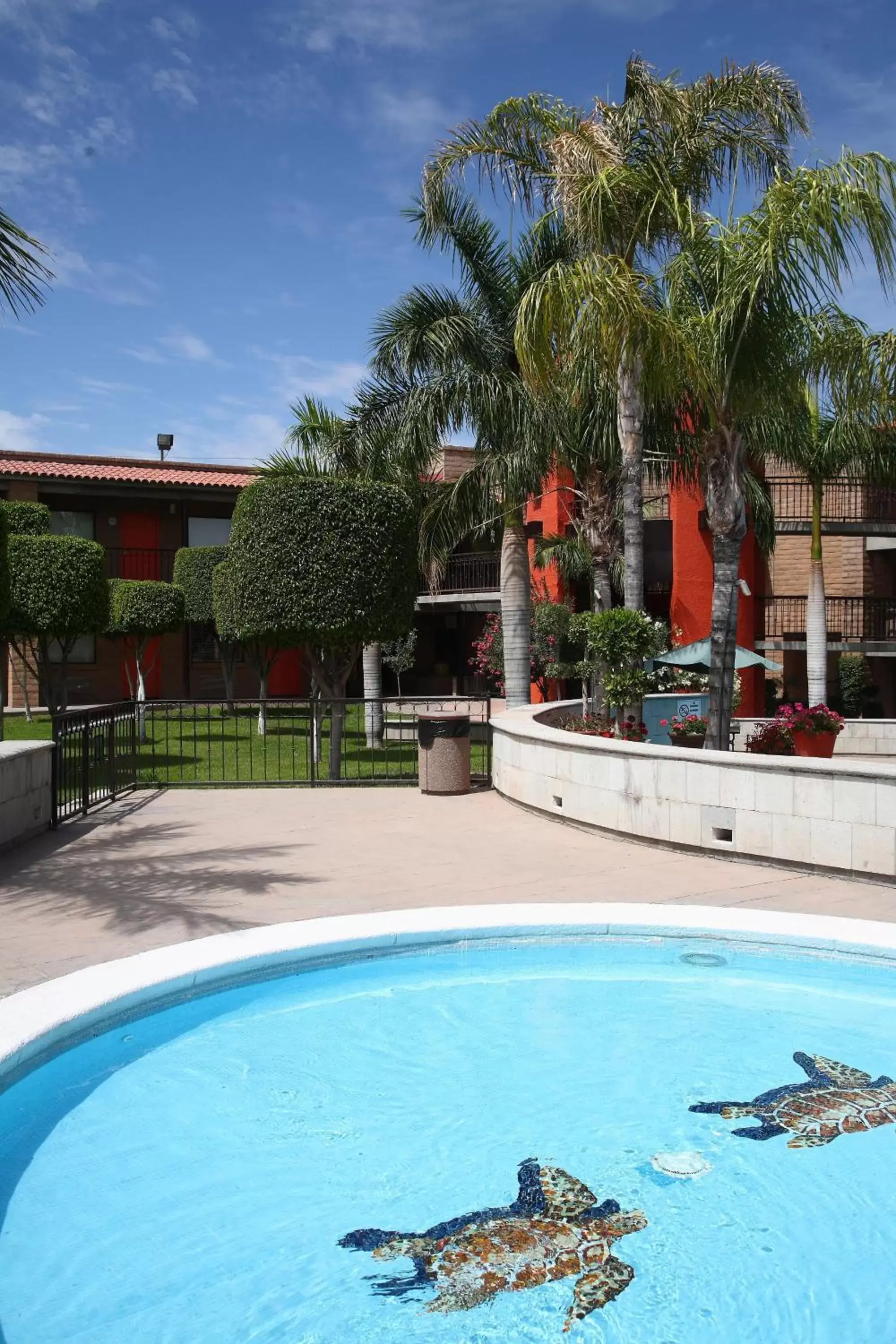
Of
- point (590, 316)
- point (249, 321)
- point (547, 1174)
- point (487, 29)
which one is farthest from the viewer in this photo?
point (249, 321)

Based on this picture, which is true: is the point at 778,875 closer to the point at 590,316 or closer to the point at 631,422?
the point at 590,316

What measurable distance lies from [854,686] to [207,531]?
854 inches

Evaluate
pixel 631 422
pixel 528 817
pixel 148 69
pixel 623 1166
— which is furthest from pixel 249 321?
pixel 623 1166

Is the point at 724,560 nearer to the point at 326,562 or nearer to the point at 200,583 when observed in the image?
the point at 326,562

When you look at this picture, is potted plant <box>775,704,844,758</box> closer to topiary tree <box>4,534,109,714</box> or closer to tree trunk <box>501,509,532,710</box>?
tree trunk <box>501,509,532,710</box>

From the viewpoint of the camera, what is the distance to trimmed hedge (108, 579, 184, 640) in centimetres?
2642

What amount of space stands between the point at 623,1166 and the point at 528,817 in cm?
746

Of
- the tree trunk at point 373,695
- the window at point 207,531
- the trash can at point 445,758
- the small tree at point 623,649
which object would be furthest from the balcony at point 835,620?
the window at point 207,531

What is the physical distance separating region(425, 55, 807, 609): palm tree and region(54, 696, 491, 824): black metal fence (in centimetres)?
443

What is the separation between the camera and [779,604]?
30906mm

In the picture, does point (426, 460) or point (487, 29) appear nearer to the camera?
point (487, 29)

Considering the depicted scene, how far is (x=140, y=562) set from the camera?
119ft

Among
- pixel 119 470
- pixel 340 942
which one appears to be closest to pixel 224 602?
pixel 119 470

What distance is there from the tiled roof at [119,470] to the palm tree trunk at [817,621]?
1663 centimetres
